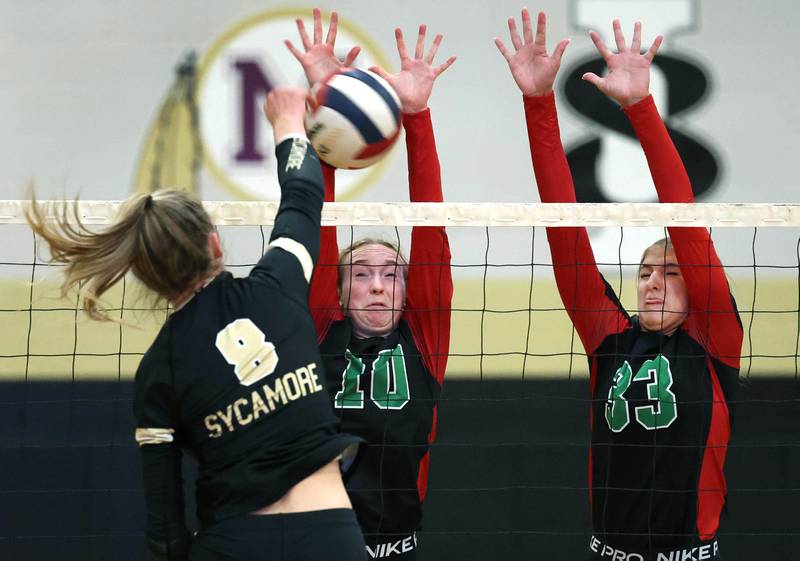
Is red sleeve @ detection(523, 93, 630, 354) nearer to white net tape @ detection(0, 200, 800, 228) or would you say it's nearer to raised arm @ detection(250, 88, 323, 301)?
white net tape @ detection(0, 200, 800, 228)

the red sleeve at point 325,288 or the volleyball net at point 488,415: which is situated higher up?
the red sleeve at point 325,288

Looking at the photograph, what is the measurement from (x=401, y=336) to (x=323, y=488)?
4.20 feet

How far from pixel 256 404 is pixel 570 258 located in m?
1.58

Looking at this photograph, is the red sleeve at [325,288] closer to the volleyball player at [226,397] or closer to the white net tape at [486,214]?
the white net tape at [486,214]

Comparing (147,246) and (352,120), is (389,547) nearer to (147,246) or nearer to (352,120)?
(352,120)

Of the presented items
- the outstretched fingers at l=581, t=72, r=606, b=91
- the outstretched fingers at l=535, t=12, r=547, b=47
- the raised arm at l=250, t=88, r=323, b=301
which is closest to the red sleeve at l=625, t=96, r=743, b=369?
the outstretched fingers at l=581, t=72, r=606, b=91

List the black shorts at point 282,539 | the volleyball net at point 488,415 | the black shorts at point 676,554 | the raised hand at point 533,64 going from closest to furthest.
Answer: the black shorts at point 282,539
the black shorts at point 676,554
the raised hand at point 533,64
the volleyball net at point 488,415

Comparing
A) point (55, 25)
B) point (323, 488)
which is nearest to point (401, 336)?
point (323, 488)

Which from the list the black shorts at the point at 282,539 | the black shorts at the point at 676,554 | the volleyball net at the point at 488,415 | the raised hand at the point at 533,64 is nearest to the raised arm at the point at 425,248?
the raised hand at the point at 533,64

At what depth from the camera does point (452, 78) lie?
526 centimetres

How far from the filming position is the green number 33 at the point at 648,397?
3.14 meters

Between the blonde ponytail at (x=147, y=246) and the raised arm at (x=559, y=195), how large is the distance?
149cm

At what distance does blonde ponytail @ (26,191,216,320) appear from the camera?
2051mm

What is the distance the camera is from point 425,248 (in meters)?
3.32
